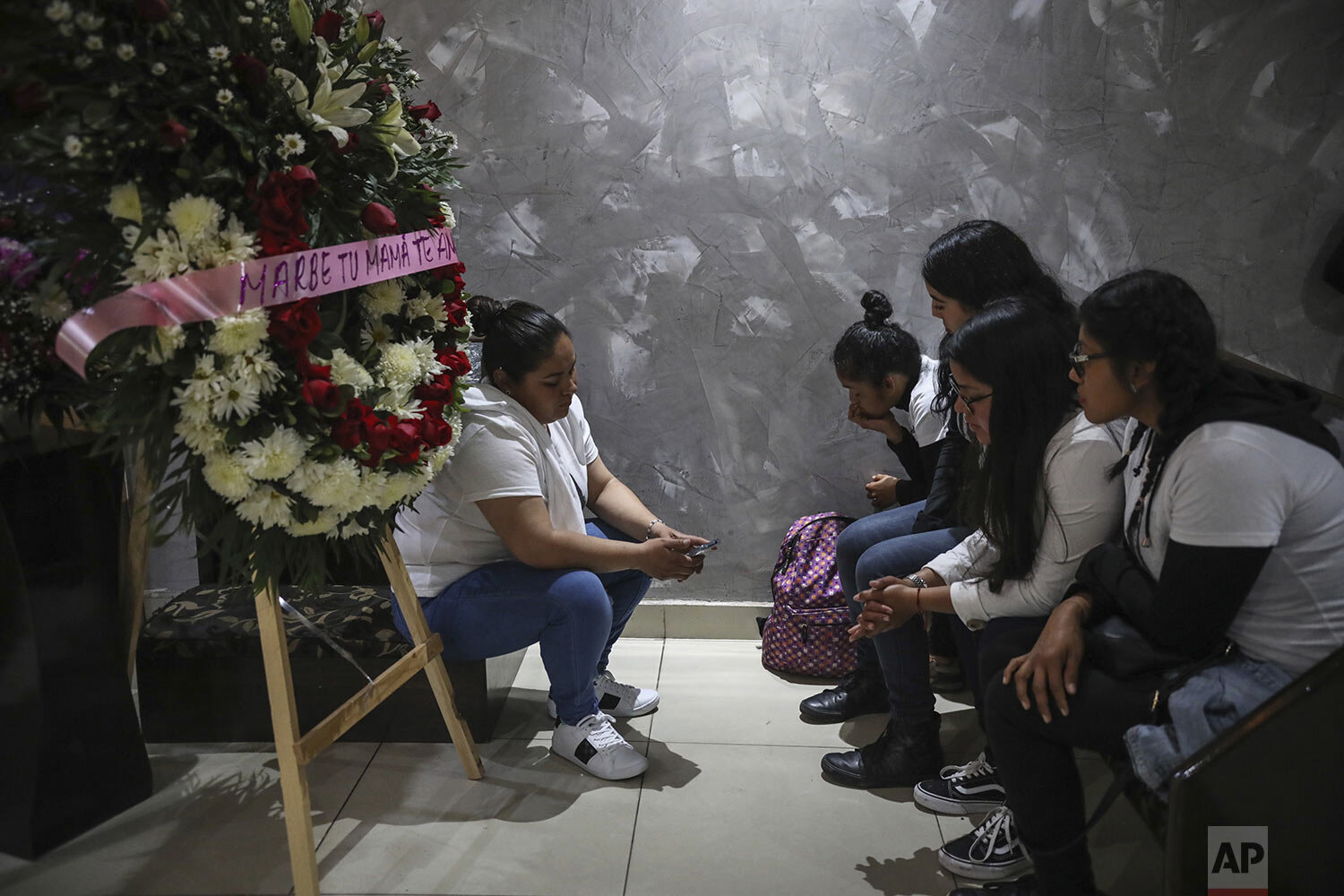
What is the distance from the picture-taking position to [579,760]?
8.16 ft

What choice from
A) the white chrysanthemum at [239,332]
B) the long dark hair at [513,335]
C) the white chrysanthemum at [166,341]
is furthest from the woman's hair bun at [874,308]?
the white chrysanthemum at [166,341]

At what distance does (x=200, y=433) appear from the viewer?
1642mm

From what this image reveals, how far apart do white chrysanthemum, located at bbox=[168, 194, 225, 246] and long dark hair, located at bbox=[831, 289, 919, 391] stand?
1749 millimetres

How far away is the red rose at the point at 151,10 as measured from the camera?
1.47 meters

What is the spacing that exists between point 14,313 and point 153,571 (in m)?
1.67

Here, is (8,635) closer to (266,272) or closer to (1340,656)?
(266,272)

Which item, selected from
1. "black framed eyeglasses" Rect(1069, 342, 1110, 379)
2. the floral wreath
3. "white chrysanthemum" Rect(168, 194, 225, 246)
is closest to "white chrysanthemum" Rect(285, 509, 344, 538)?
the floral wreath

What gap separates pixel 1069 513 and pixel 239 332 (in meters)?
1.53

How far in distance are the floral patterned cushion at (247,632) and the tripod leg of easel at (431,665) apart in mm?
255

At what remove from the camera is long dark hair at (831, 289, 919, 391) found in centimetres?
281

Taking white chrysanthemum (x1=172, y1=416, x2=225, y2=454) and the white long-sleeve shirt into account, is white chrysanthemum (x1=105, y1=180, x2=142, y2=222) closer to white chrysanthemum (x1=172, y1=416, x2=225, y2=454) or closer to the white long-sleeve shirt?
white chrysanthemum (x1=172, y1=416, x2=225, y2=454)

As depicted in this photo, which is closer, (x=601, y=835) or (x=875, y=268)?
(x=601, y=835)

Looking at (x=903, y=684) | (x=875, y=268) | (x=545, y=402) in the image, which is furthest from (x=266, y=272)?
(x=875, y=268)

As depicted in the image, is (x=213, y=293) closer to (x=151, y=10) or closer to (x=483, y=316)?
(x=151, y=10)
